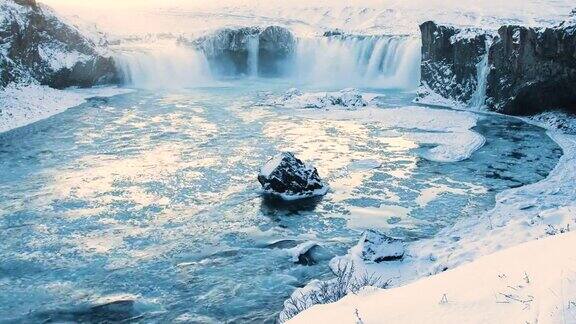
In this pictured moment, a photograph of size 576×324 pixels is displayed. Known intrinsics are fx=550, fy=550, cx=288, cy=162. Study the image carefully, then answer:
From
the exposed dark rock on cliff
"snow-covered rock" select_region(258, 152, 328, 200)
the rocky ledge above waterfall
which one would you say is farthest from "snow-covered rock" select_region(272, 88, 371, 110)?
the exposed dark rock on cliff

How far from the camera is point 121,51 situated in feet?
151

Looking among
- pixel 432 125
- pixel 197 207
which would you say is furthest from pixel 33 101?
pixel 432 125

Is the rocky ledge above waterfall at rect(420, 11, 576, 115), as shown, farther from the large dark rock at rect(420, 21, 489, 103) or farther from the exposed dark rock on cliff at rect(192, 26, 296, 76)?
the exposed dark rock on cliff at rect(192, 26, 296, 76)

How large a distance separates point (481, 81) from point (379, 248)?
22937mm

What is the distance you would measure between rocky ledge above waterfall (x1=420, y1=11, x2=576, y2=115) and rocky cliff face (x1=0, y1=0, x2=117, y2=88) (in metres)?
24.2

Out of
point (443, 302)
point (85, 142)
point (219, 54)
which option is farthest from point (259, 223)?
point (219, 54)

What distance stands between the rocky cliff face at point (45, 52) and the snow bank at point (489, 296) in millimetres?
32557

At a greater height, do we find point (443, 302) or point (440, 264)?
point (443, 302)

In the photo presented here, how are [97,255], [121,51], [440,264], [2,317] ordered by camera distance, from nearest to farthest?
1. [2,317]
2. [440,264]
3. [97,255]
4. [121,51]

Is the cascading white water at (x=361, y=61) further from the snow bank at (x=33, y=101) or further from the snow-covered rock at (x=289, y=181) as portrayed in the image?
the snow-covered rock at (x=289, y=181)

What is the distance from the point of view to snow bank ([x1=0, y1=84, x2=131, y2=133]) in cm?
2756

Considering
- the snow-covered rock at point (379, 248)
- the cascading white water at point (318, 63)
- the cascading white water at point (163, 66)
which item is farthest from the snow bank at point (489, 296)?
the cascading white water at point (163, 66)

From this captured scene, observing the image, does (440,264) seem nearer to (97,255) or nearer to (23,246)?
(97,255)

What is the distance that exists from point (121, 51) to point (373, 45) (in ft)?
69.6
